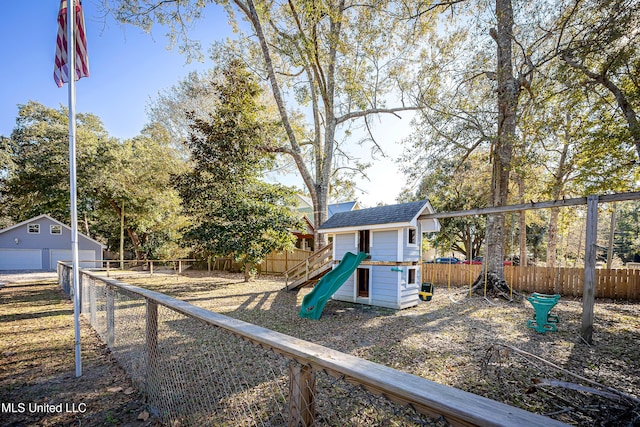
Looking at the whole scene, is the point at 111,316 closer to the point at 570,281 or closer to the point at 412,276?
the point at 412,276

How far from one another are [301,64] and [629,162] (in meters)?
10.9

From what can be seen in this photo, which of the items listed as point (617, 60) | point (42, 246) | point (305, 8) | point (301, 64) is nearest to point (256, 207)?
point (301, 64)

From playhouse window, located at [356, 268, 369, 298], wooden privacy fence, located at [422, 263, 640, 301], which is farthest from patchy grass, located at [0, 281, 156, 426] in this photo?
wooden privacy fence, located at [422, 263, 640, 301]

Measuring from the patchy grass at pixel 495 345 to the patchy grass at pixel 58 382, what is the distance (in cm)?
296

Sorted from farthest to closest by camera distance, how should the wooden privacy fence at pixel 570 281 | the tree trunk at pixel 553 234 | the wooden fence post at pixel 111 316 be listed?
the tree trunk at pixel 553 234, the wooden privacy fence at pixel 570 281, the wooden fence post at pixel 111 316

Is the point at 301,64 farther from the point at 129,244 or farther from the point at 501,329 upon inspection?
the point at 129,244

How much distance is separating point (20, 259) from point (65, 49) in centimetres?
2763

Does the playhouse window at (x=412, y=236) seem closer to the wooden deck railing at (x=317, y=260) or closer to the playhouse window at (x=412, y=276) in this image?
the playhouse window at (x=412, y=276)

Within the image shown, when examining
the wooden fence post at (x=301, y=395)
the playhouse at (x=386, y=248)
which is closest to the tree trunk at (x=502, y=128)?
the playhouse at (x=386, y=248)

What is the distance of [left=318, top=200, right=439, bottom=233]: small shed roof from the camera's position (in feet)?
25.8

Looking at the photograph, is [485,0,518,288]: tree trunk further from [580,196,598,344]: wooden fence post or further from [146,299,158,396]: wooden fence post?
[146,299,158,396]: wooden fence post

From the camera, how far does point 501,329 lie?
20.0 feet

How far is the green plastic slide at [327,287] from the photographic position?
7.00 meters

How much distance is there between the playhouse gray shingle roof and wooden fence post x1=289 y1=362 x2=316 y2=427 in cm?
686
